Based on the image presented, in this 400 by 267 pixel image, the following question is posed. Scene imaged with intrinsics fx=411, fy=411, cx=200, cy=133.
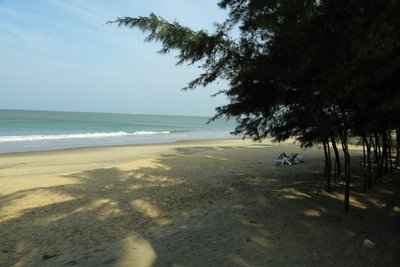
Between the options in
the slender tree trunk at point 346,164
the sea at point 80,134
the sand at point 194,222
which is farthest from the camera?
the sea at point 80,134

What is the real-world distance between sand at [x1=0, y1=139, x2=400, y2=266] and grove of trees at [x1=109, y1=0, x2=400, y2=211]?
128 centimetres

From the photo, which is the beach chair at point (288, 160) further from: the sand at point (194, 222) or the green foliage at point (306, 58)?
the green foliage at point (306, 58)

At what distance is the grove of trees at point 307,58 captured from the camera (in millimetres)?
4750

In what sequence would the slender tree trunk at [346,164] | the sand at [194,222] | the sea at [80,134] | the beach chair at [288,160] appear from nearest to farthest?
the sand at [194,222], the slender tree trunk at [346,164], the beach chair at [288,160], the sea at [80,134]

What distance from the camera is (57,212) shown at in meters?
8.75

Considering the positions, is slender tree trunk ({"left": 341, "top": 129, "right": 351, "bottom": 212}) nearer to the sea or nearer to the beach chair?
the sea

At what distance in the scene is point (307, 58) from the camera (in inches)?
218

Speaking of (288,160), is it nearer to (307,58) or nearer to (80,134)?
(307,58)

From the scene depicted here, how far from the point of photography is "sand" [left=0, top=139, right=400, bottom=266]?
5902 millimetres

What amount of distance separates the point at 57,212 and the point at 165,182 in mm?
3988

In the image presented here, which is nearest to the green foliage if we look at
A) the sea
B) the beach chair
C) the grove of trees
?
the grove of trees

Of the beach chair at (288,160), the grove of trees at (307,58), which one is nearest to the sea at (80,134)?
the beach chair at (288,160)

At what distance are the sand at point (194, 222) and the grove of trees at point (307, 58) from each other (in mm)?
1278

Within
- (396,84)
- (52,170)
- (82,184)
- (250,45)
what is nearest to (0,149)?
(52,170)
